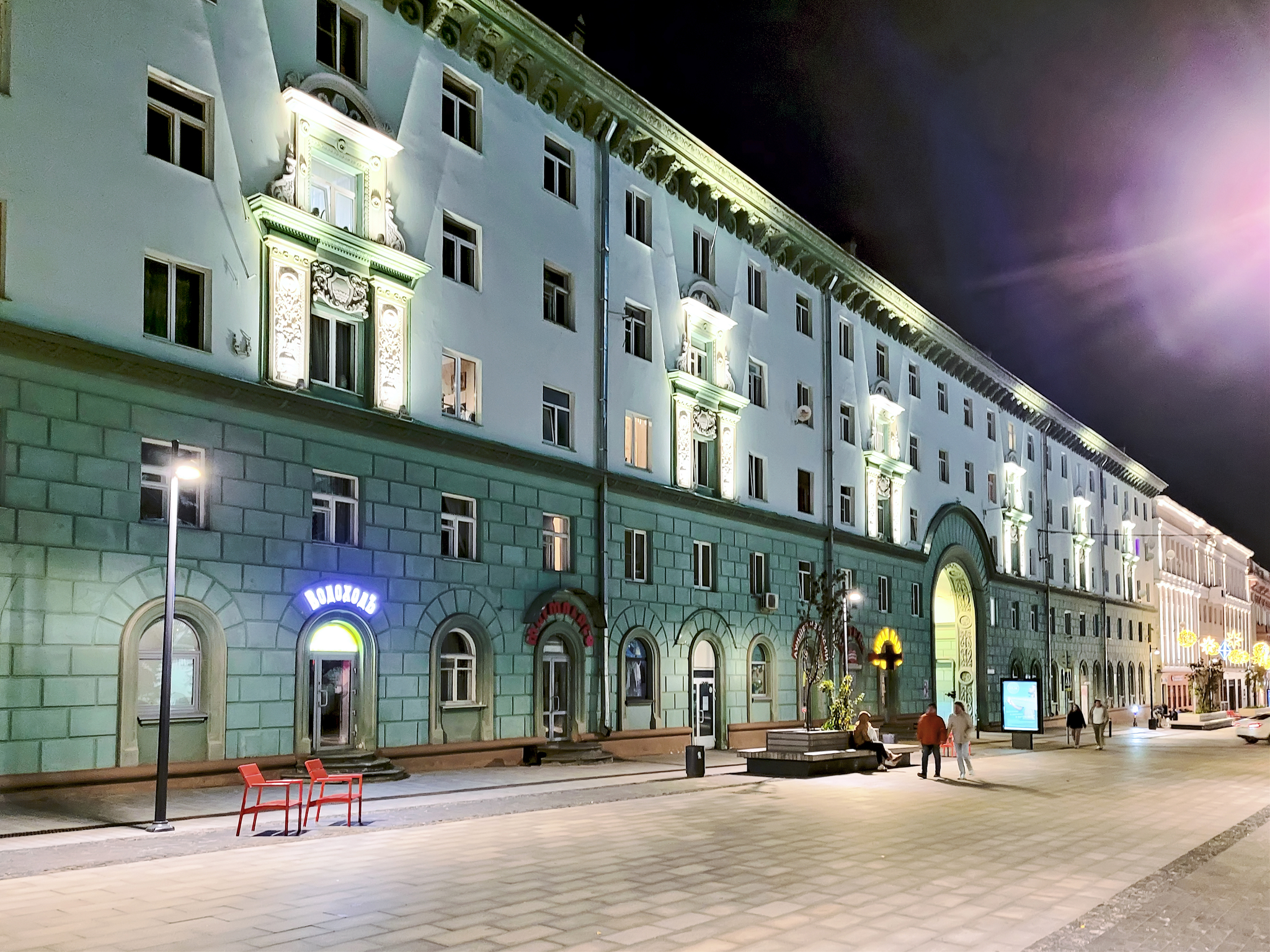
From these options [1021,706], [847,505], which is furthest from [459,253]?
[1021,706]

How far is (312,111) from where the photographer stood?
23406mm

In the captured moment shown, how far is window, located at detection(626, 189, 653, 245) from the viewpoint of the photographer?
34.3m

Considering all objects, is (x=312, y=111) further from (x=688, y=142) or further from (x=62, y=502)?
(x=688, y=142)

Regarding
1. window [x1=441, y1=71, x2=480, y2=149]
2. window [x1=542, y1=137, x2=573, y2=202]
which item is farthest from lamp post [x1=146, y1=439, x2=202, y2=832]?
window [x1=542, y1=137, x2=573, y2=202]

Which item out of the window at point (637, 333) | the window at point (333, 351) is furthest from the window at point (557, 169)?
the window at point (333, 351)

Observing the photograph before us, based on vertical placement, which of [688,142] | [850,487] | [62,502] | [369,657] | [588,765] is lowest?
[588,765]

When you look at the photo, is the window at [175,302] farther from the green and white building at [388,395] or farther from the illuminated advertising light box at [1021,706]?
the illuminated advertising light box at [1021,706]

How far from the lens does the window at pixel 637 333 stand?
33.8 metres

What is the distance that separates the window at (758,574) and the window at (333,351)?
18030mm

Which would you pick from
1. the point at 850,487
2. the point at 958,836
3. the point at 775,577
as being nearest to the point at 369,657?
the point at 958,836

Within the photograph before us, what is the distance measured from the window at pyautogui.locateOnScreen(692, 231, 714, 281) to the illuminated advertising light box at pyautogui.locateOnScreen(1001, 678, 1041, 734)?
16.8 metres

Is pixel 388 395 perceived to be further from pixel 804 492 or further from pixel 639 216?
pixel 804 492

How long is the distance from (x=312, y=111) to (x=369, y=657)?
11.0 meters

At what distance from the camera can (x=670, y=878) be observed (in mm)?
12648
